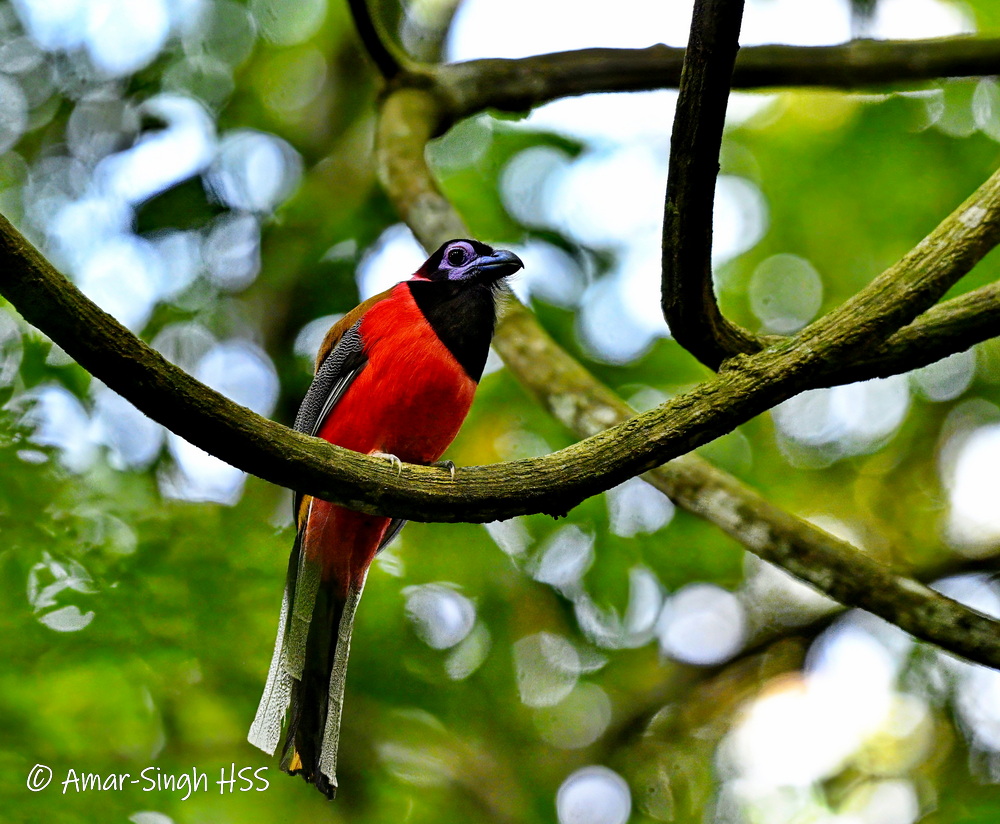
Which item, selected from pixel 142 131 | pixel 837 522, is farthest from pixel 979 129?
pixel 142 131

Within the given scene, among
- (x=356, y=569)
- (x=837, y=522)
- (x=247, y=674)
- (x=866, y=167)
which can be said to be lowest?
(x=247, y=674)

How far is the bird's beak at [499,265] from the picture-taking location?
4.41 m

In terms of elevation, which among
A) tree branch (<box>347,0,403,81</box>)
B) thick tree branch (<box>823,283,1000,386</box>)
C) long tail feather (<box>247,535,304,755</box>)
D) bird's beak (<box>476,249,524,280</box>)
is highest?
tree branch (<box>347,0,403,81</box>)

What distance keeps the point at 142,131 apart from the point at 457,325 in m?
3.33

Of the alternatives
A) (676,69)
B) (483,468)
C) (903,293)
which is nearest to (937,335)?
(903,293)

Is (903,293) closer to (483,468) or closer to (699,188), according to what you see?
(699,188)

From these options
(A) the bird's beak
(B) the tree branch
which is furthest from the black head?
(B) the tree branch

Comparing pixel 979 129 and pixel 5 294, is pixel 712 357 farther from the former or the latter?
pixel 979 129

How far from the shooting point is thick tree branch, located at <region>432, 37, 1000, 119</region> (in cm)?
516

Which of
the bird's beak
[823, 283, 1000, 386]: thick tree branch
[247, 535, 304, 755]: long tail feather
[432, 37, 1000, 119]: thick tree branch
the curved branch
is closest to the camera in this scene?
the curved branch

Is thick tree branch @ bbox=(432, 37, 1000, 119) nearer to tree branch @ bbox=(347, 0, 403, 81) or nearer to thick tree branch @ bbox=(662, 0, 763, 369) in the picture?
tree branch @ bbox=(347, 0, 403, 81)

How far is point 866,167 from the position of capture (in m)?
6.38
